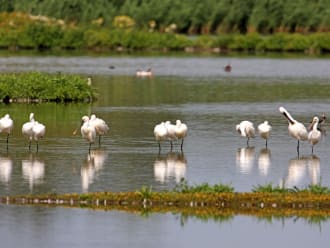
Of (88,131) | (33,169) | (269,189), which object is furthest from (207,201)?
(88,131)

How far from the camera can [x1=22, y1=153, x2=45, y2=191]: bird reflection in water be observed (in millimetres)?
23625

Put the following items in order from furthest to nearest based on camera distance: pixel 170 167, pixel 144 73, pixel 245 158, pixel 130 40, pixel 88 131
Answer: pixel 130 40 < pixel 144 73 < pixel 88 131 < pixel 245 158 < pixel 170 167

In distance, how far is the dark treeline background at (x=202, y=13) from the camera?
86.9m

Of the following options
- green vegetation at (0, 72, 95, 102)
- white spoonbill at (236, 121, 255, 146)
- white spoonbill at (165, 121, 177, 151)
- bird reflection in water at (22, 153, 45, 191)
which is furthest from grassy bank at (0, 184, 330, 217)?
green vegetation at (0, 72, 95, 102)

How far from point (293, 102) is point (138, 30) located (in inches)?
1710

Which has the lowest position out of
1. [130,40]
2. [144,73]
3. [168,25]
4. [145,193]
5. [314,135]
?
[145,193]

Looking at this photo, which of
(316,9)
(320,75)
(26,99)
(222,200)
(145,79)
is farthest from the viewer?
(316,9)

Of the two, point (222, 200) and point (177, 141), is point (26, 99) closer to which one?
point (177, 141)

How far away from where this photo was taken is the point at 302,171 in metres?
25.4

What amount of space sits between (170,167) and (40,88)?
50.8 ft

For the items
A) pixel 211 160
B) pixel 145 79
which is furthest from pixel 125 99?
pixel 211 160

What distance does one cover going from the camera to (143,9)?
297ft

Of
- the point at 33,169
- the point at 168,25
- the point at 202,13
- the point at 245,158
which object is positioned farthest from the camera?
the point at 168,25

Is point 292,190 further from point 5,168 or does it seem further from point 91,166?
point 5,168
